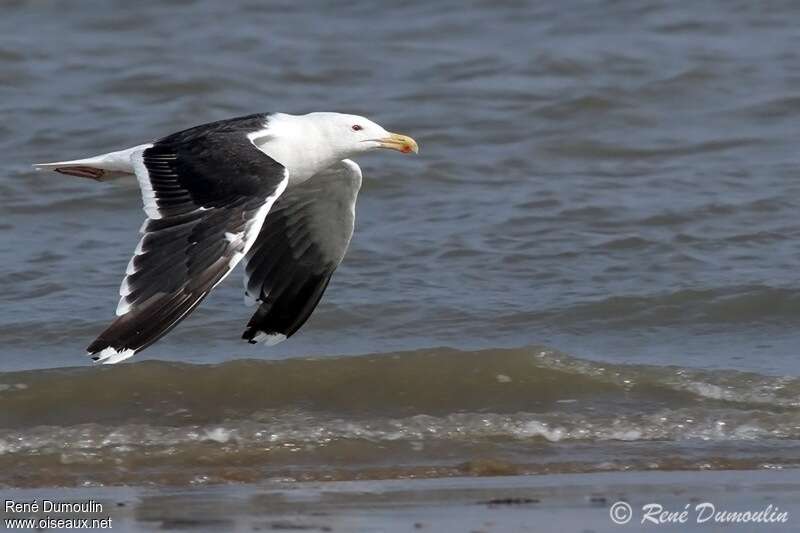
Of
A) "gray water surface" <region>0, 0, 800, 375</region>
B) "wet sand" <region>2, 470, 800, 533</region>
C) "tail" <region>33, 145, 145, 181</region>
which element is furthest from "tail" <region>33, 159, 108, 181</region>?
"wet sand" <region>2, 470, 800, 533</region>

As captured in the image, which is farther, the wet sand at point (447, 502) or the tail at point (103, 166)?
the tail at point (103, 166)

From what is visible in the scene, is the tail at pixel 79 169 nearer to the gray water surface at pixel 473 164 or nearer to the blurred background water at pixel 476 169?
the blurred background water at pixel 476 169

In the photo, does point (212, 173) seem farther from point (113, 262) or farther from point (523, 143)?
point (523, 143)

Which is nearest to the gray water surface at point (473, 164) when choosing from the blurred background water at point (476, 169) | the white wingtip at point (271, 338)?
the blurred background water at point (476, 169)

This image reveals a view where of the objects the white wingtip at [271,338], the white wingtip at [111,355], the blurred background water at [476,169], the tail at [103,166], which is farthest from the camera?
the blurred background water at [476,169]

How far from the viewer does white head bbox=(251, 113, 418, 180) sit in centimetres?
839

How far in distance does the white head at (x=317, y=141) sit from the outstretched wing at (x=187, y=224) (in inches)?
14.2

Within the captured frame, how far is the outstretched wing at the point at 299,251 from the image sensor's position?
29.0ft

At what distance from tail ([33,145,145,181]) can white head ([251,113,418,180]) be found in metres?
0.66

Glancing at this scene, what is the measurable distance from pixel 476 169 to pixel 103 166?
210 inches

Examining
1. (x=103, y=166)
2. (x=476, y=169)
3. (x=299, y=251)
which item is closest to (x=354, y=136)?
(x=299, y=251)

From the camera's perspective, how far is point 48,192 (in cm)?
1259

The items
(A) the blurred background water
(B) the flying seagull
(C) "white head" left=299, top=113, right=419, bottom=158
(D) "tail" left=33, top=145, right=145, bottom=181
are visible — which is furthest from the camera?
(A) the blurred background water

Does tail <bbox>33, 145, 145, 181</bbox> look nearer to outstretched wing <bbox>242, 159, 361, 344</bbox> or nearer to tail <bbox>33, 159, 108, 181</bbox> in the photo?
tail <bbox>33, 159, 108, 181</bbox>
